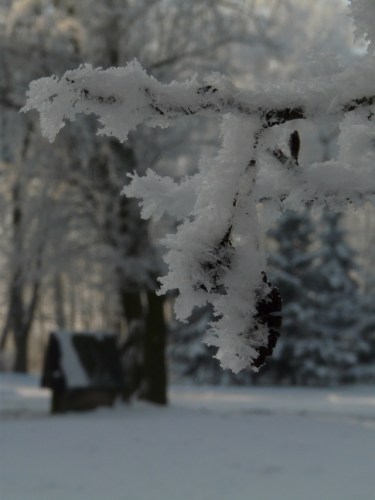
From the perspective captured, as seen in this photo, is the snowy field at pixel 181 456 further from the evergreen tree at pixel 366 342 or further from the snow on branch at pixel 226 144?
the evergreen tree at pixel 366 342

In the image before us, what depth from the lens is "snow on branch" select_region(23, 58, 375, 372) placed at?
105 centimetres

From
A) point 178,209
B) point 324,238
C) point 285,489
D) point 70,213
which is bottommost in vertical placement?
point 285,489

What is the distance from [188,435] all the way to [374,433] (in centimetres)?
249

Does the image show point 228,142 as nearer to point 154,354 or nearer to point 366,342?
point 154,354

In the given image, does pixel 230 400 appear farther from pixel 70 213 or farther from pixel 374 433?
pixel 374 433

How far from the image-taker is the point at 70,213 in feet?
42.9

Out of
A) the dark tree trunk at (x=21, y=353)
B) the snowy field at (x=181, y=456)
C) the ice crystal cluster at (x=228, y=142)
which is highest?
the dark tree trunk at (x=21, y=353)

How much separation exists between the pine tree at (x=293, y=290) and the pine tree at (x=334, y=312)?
341 millimetres

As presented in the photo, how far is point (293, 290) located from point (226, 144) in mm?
23274

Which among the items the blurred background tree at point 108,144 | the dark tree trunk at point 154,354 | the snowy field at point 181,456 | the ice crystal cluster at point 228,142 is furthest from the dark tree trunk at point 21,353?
the ice crystal cluster at point 228,142

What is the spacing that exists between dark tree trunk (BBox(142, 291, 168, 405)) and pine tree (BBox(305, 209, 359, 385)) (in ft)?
34.2

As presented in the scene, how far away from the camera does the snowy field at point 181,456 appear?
19.4ft

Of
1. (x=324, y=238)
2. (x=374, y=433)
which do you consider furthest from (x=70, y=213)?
(x=324, y=238)

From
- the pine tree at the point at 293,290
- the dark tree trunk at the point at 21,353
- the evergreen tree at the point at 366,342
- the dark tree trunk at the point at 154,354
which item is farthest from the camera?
the dark tree trunk at the point at 21,353
